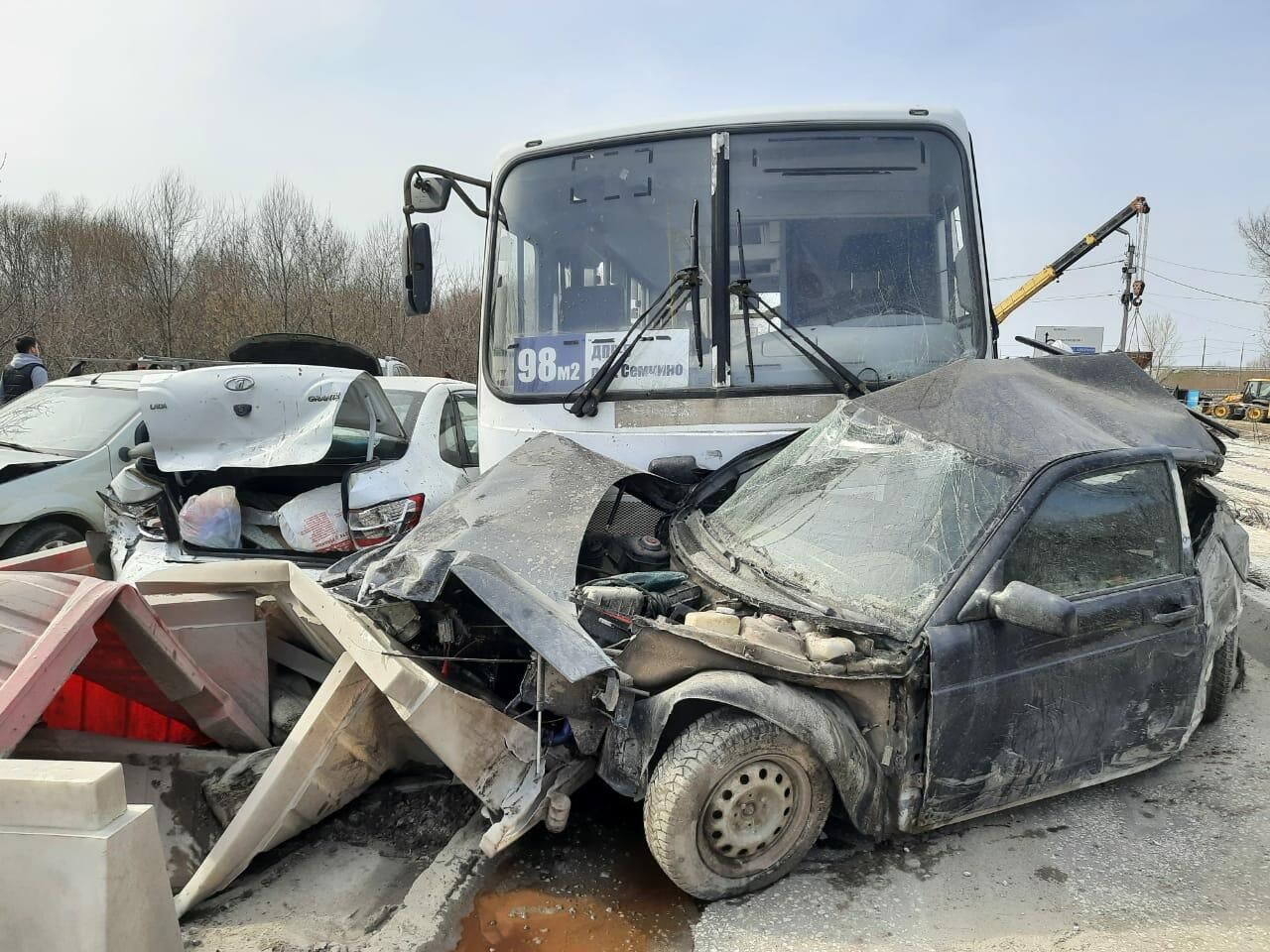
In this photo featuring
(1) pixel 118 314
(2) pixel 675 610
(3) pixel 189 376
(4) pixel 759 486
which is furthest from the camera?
(1) pixel 118 314

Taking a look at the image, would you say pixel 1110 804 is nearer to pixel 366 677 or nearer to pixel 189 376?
pixel 366 677

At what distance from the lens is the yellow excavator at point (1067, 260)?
16672 mm

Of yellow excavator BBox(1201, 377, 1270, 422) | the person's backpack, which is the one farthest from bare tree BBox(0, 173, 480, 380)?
yellow excavator BBox(1201, 377, 1270, 422)

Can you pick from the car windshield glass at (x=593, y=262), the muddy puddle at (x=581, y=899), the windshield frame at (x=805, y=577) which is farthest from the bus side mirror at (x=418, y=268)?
the muddy puddle at (x=581, y=899)

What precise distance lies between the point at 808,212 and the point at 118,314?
903 inches

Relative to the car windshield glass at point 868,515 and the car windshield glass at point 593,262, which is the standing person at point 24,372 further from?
the car windshield glass at point 868,515

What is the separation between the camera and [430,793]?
3320 millimetres

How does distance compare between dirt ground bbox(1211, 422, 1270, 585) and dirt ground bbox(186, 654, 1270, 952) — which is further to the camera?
dirt ground bbox(1211, 422, 1270, 585)

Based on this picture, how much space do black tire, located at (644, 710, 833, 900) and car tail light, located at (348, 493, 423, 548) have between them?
8.54 feet

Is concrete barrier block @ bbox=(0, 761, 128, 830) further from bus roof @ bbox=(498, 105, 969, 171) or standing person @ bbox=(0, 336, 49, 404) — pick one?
standing person @ bbox=(0, 336, 49, 404)

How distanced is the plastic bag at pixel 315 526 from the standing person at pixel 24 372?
604 cm

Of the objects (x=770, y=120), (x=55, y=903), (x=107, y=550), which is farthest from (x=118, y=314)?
(x=55, y=903)

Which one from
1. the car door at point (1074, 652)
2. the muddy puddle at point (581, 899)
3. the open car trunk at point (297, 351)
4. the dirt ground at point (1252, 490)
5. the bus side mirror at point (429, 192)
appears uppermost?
the bus side mirror at point (429, 192)

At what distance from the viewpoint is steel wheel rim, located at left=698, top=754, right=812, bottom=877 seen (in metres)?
2.67
